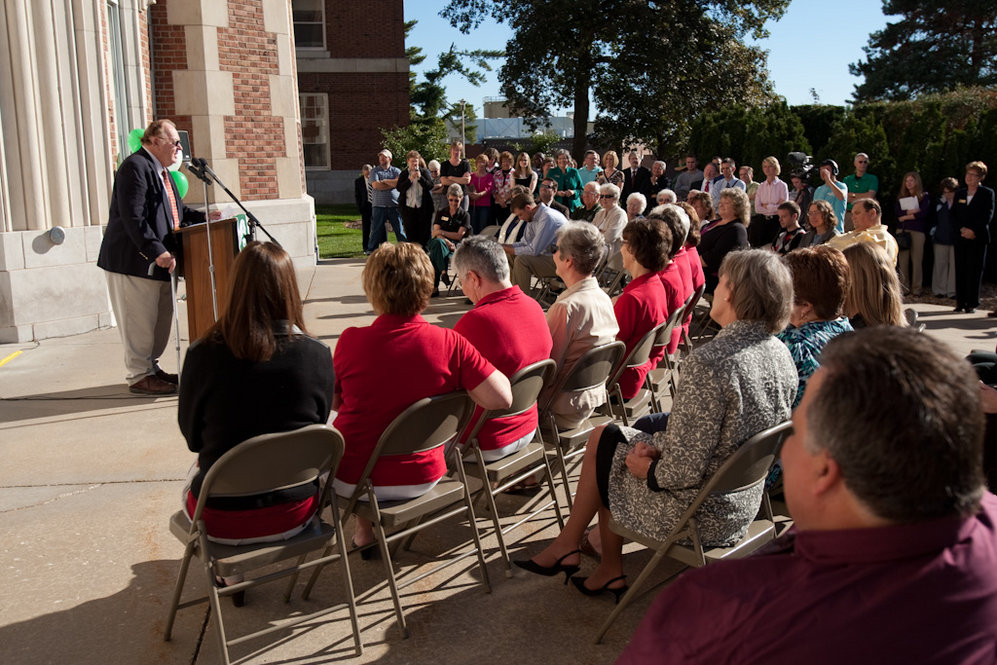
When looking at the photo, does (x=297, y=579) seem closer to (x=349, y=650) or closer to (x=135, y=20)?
(x=349, y=650)

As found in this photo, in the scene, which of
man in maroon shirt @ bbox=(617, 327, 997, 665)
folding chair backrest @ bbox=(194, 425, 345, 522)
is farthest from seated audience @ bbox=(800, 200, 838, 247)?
man in maroon shirt @ bbox=(617, 327, 997, 665)

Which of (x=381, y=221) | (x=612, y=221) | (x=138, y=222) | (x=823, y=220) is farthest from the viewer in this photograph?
(x=381, y=221)

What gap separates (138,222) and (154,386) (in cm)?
125

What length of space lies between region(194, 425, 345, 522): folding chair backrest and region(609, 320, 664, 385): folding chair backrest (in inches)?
79.5

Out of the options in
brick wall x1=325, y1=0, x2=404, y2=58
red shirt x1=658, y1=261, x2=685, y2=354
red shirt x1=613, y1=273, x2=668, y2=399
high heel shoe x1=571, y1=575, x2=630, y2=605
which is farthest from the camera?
brick wall x1=325, y1=0, x2=404, y2=58

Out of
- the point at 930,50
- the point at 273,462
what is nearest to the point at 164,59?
the point at 273,462

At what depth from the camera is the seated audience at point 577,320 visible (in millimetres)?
4129

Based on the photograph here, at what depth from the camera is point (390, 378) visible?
3.12 metres

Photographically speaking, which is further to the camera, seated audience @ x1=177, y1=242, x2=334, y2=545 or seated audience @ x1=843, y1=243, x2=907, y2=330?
seated audience @ x1=843, y1=243, x2=907, y2=330

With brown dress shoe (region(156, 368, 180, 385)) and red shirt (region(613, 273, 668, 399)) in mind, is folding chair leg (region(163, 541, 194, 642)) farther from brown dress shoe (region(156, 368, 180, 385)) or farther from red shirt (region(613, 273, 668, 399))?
brown dress shoe (region(156, 368, 180, 385))

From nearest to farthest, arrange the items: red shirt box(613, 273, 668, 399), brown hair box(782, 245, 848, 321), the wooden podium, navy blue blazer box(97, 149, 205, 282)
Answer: brown hair box(782, 245, 848, 321) < red shirt box(613, 273, 668, 399) < navy blue blazer box(97, 149, 205, 282) < the wooden podium

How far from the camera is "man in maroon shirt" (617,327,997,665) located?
1240 mm

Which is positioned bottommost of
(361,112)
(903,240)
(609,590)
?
(609,590)

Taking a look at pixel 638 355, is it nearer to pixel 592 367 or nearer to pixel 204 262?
pixel 592 367
